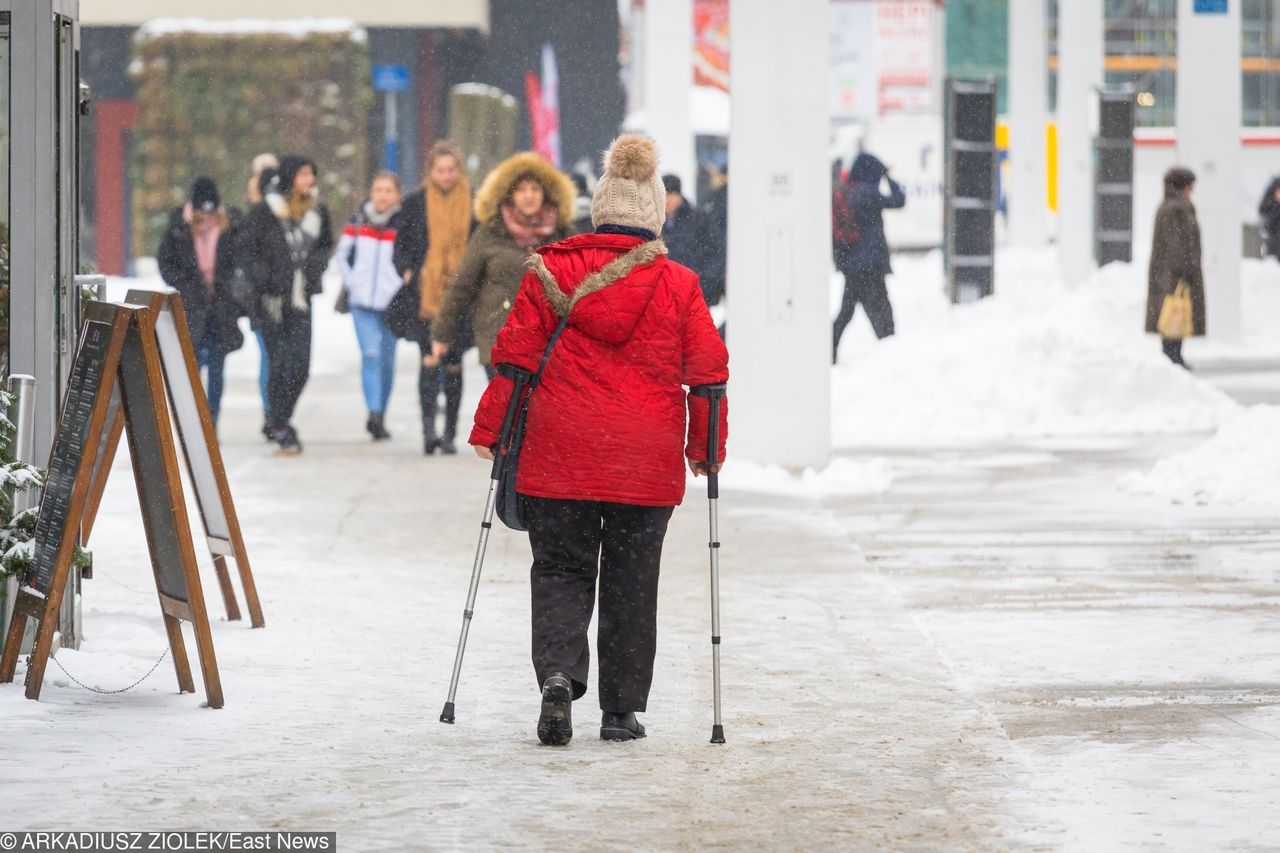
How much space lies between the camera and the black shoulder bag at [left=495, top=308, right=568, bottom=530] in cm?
653

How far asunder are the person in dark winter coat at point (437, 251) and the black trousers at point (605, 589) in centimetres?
801

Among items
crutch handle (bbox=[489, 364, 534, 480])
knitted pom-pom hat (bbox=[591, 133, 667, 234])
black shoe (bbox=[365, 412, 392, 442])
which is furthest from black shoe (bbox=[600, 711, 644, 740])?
A: black shoe (bbox=[365, 412, 392, 442])

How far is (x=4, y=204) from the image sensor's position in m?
7.44

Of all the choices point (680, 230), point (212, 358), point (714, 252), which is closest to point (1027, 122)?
point (714, 252)

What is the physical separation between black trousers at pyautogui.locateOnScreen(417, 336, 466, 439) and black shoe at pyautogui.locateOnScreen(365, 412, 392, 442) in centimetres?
102

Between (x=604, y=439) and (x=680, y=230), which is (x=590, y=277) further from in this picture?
(x=680, y=230)

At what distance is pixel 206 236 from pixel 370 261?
114 cm

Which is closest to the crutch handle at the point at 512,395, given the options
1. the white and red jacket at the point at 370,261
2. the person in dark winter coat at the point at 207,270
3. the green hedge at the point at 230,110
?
the person in dark winter coat at the point at 207,270

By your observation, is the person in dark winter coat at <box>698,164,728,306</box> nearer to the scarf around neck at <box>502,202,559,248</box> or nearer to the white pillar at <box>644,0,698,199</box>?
the scarf around neck at <box>502,202,559,248</box>

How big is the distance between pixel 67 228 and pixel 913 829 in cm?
379

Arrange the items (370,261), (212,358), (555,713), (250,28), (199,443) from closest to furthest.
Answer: (555,713) < (199,443) < (212,358) < (370,261) < (250,28)

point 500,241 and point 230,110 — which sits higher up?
point 230,110

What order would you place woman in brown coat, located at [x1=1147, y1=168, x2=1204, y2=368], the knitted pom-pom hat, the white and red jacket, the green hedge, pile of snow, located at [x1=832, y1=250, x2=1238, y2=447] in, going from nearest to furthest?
the knitted pom-pom hat < the white and red jacket < pile of snow, located at [x1=832, y1=250, x2=1238, y2=447] < woman in brown coat, located at [x1=1147, y1=168, x2=1204, y2=368] < the green hedge

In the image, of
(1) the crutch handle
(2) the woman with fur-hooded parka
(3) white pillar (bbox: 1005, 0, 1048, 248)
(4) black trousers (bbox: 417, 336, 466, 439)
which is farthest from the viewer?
(3) white pillar (bbox: 1005, 0, 1048, 248)
